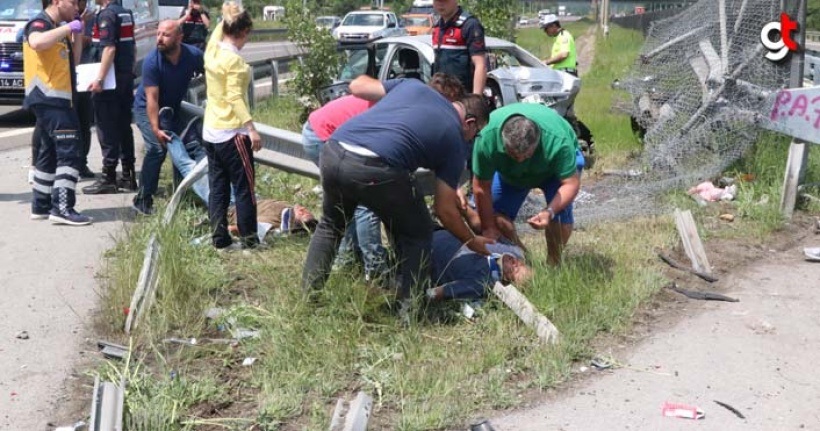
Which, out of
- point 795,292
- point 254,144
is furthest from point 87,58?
point 795,292

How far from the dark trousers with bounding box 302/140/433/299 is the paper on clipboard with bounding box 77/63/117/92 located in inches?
164

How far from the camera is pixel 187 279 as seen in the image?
5805 millimetres

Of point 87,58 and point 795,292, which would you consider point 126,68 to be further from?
point 795,292

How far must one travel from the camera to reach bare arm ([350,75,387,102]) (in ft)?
18.8

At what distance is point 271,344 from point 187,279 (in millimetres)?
870

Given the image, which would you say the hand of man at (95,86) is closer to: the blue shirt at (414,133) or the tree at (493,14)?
the blue shirt at (414,133)

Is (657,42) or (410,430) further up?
(657,42)

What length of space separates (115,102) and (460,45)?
3326 mm

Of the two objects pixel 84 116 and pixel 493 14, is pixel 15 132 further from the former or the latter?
pixel 493 14

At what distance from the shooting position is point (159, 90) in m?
8.03

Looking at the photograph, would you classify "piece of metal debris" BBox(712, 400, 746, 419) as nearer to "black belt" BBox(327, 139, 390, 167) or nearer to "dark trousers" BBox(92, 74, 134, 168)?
"black belt" BBox(327, 139, 390, 167)

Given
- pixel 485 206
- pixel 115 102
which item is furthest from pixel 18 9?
pixel 485 206

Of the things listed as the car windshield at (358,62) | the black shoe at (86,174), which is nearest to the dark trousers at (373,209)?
the black shoe at (86,174)

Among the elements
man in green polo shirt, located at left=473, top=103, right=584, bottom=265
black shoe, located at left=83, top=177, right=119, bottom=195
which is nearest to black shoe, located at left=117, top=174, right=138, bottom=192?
black shoe, located at left=83, top=177, right=119, bottom=195
